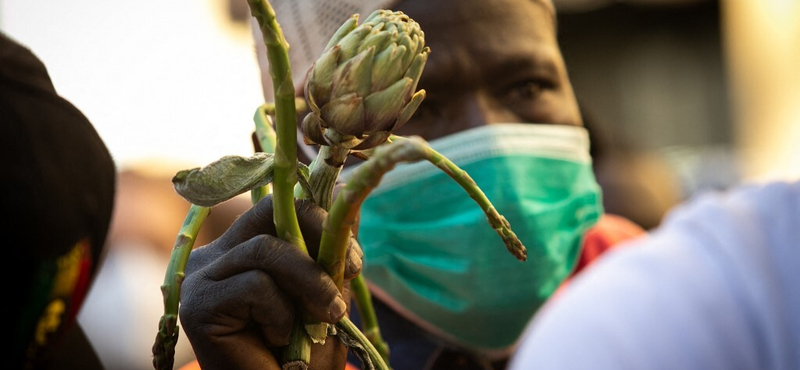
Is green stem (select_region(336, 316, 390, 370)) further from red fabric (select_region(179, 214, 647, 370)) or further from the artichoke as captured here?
red fabric (select_region(179, 214, 647, 370))

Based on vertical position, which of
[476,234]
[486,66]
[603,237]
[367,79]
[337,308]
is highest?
[367,79]

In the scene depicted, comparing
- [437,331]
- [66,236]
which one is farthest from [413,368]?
[66,236]

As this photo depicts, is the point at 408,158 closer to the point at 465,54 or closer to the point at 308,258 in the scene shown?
the point at 308,258

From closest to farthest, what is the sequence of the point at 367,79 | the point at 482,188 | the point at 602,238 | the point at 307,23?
the point at 367,79
the point at 307,23
the point at 482,188
the point at 602,238

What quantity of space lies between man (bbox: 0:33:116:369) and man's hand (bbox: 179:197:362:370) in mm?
96

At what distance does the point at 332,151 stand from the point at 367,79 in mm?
64

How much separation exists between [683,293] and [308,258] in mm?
211

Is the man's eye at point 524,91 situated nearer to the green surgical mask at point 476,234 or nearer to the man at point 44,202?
the green surgical mask at point 476,234

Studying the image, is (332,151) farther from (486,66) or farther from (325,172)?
(486,66)

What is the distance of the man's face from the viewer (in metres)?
0.77

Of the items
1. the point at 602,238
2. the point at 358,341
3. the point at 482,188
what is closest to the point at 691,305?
the point at 358,341

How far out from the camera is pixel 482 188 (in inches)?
32.1

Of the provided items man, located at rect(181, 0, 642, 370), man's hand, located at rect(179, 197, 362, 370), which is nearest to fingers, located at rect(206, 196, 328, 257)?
man's hand, located at rect(179, 197, 362, 370)

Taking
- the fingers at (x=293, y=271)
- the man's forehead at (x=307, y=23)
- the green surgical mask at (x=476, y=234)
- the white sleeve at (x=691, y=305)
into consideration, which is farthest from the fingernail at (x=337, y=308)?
the green surgical mask at (x=476, y=234)
